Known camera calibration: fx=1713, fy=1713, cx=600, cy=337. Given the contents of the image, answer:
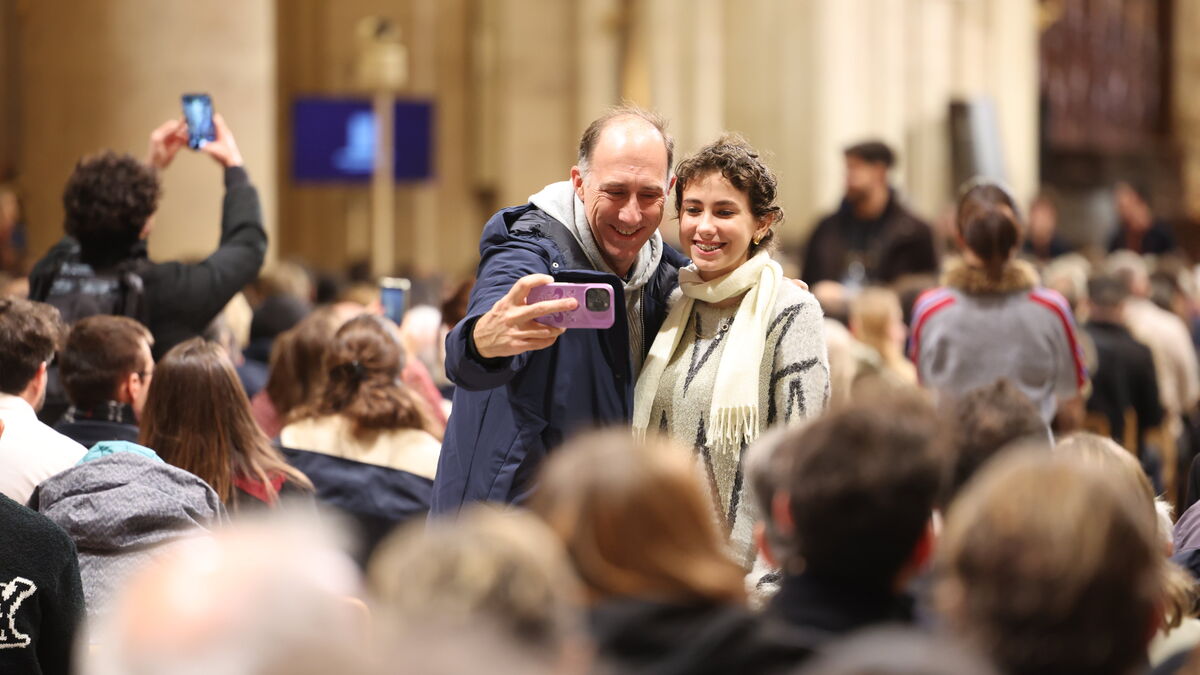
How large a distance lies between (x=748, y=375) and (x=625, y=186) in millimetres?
514

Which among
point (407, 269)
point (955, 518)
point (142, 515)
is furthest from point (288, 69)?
point (955, 518)

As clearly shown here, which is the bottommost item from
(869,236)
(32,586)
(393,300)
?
(32,586)

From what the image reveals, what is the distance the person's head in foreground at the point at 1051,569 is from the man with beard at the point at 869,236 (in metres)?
8.01

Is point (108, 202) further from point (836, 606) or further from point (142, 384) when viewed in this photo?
point (836, 606)

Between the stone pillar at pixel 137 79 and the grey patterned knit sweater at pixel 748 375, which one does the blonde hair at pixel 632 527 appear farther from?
the stone pillar at pixel 137 79

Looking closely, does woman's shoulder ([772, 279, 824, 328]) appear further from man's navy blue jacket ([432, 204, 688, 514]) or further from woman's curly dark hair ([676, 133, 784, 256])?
man's navy blue jacket ([432, 204, 688, 514])

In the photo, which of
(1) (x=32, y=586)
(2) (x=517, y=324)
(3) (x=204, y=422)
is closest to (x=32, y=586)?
(1) (x=32, y=586)

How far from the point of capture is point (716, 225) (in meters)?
4.00

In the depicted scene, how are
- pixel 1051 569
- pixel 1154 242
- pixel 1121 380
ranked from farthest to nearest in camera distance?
pixel 1154 242, pixel 1121 380, pixel 1051 569

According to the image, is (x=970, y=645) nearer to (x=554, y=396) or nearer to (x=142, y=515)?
(x=554, y=396)

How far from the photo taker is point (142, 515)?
13.4ft

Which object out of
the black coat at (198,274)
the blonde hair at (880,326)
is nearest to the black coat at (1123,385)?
the blonde hair at (880,326)

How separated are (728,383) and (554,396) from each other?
39 cm

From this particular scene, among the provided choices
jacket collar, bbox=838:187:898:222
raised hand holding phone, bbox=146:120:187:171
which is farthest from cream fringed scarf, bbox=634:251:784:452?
jacket collar, bbox=838:187:898:222
